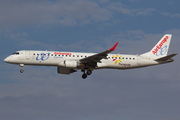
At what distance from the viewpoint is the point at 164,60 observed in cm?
5312

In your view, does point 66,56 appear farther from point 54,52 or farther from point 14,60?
point 14,60

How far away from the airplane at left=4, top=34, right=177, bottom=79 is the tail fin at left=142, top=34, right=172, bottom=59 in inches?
57.5

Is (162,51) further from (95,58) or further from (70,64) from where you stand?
(70,64)

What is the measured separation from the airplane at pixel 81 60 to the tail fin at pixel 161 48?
1461mm

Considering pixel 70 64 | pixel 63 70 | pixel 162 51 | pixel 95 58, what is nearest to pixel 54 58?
pixel 70 64

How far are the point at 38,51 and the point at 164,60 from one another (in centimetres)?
2077

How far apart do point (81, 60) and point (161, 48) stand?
1588cm

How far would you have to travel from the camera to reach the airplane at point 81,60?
162ft

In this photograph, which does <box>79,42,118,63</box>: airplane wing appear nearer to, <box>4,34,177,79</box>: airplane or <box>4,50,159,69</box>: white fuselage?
<box>4,34,177,79</box>: airplane

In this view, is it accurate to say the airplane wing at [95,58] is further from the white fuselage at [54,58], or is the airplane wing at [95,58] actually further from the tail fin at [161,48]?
the tail fin at [161,48]

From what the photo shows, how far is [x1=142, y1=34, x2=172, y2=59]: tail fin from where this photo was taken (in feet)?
182

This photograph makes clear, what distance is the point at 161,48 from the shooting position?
56.7 metres

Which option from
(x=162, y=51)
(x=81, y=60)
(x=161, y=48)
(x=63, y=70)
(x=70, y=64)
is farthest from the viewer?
(x=161, y=48)

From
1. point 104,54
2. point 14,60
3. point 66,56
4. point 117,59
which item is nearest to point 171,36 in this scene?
point 117,59
